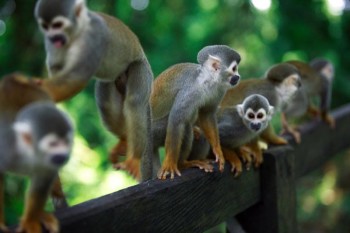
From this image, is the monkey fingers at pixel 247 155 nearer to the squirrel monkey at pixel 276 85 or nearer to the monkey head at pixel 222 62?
the monkey head at pixel 222 62

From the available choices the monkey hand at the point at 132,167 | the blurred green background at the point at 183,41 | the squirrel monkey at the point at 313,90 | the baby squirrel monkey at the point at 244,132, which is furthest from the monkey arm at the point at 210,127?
the blurred green background at the point at 183,41

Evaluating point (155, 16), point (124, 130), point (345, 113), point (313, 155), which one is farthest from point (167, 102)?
point (155, 16)

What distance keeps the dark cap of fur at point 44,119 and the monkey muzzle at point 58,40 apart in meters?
0.35

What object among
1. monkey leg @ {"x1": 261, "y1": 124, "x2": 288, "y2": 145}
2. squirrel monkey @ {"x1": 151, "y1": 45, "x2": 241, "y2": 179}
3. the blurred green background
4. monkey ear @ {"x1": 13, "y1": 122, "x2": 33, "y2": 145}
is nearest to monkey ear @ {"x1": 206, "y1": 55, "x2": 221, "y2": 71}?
squirrel monkey @ {"x1": 151, "y1": 45, "x2": 241, "y2": 179}

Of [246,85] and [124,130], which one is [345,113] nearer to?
[246,85]

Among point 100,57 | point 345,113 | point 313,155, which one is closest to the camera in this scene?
point 100,57

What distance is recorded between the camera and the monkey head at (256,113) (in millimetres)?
2557

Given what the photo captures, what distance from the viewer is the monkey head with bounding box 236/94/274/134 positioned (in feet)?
8.39

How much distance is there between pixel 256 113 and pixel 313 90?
235 cm

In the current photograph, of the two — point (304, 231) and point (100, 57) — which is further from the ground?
point (100, 57)

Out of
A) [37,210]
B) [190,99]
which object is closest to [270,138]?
[190,99]

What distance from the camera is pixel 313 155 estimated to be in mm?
3332

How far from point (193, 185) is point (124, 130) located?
1.76 ft

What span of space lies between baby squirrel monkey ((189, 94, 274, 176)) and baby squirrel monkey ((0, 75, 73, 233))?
126cm
